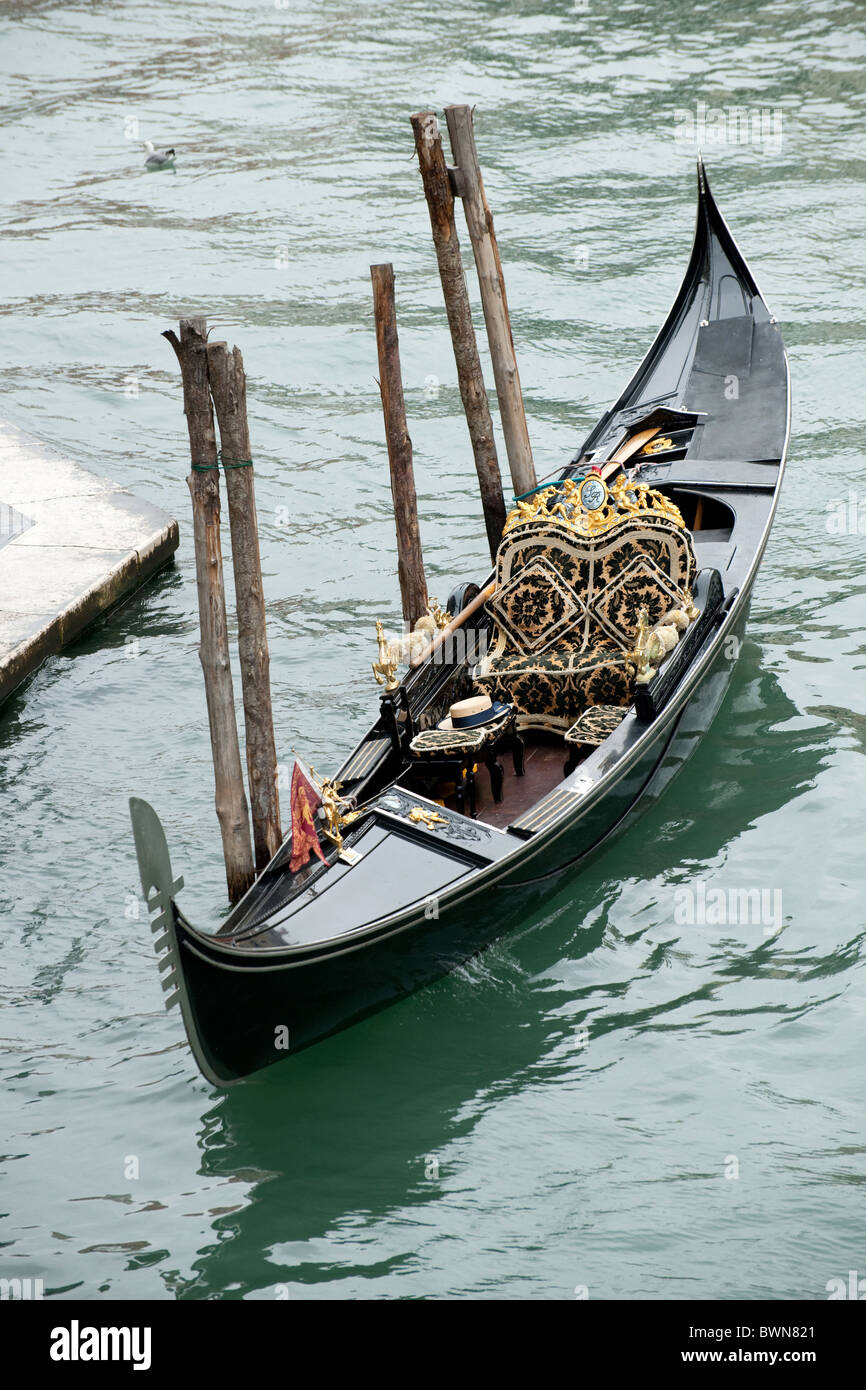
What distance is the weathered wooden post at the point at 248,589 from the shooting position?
406 cm

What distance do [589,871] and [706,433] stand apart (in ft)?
7.75

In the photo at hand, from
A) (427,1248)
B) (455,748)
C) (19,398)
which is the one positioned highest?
(19,398)

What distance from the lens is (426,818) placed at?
433 cm

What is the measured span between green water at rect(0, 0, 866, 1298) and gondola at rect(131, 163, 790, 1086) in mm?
305

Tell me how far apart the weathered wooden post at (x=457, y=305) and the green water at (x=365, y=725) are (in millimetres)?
1060

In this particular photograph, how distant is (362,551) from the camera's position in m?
7.57

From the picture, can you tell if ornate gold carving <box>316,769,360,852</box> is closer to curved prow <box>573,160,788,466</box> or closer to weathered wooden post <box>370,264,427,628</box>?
weathered wooden post <box>370,264,427,628</box>

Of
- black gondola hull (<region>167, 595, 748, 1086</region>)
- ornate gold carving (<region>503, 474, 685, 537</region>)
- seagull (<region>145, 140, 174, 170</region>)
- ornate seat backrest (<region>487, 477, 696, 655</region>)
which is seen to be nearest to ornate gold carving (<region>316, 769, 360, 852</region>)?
black gondola hull (<region>167, 595, 748, 1086</region>)

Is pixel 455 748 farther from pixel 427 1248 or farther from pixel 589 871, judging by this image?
pixel 427 1248

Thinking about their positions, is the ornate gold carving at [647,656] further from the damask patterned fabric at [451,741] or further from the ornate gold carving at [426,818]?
the ornate gold carving at [426,818]

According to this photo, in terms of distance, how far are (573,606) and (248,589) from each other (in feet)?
4.79

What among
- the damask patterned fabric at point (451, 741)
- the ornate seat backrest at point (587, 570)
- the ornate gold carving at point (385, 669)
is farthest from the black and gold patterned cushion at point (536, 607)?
the ornate gold carving at point (385, 669)

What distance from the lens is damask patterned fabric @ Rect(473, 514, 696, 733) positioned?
5172 millimetres
